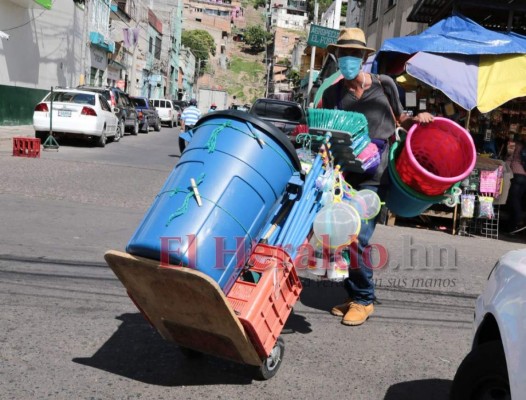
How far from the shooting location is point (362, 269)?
3.96 m

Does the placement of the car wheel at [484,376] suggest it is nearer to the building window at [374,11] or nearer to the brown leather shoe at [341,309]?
the brown leather shoe at [341,309]

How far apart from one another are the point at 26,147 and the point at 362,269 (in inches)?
414

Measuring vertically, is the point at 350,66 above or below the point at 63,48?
below

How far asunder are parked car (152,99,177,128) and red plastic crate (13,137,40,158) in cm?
2291

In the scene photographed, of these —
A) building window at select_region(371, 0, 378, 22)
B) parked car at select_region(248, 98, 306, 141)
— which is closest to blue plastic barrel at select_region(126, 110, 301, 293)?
parked car at select_region(248, 98, 306, 141)

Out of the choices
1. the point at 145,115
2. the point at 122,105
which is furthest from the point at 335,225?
the point at 145,115

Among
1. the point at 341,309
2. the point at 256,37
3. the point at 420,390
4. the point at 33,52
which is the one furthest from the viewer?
the point at 256,37

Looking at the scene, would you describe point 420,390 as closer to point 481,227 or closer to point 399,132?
point 399,132

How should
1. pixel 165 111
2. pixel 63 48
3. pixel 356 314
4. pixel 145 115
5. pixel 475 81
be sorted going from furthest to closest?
pixel 165 111 → pixel 145 115 → pixel 63 48 → pixel 475 81 → pixel 356 314

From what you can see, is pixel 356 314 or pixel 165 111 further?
pixel 165 111

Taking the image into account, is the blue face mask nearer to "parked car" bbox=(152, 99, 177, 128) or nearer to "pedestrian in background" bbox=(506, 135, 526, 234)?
"pedestrian in background" bbox=(506, 135, 526, 234)

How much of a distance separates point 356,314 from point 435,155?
132cm

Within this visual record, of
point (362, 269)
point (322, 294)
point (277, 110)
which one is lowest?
point (322, 294)

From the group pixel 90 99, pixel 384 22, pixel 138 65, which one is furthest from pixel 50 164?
pixel 138 65
